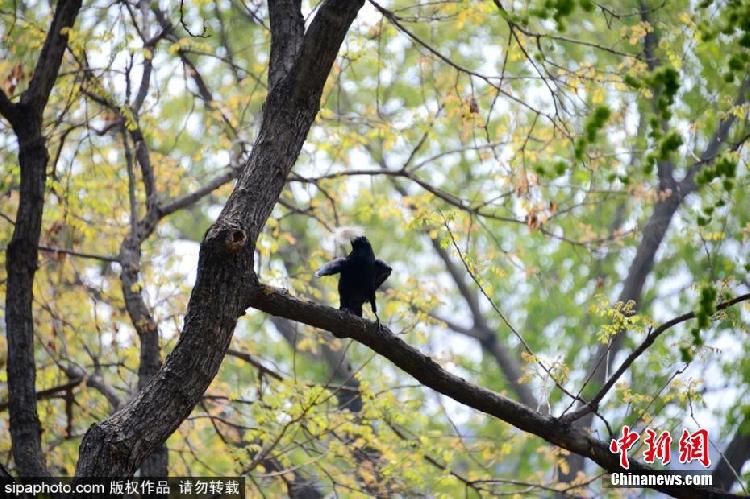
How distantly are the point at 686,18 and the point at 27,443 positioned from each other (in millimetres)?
5521

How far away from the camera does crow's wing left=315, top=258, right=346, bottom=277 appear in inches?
216

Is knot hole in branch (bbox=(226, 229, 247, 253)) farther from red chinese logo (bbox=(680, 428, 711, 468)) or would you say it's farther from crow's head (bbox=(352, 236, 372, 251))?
red chinese logo (bbox=(680, 428, 711, 468))

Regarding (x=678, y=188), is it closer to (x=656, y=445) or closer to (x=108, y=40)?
(x=656, y=445)

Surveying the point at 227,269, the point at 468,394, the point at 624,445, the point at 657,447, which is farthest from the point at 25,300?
the point at 657,447

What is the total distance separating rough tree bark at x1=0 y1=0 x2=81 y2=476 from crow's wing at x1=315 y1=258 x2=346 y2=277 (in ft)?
5.90

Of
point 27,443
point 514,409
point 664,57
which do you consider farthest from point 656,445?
point 27,443

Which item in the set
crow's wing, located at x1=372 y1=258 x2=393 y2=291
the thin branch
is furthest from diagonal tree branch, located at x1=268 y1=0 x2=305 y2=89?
the thin branch

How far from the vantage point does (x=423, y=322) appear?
7.26 metres

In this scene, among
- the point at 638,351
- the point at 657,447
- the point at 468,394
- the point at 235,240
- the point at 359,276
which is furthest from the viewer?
the point at 359,276

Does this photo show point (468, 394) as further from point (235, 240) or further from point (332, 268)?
point (235, 240)

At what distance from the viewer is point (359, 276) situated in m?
5.89

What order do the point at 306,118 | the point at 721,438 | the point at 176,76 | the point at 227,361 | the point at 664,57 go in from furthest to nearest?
the point at 227,361, the point at 721,438, the point at 176,76, the point at 664,57, the point at 306,118

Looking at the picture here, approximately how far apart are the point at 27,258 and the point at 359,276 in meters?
2.18

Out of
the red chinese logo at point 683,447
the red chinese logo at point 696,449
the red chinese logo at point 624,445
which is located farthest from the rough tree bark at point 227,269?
the red chinese logo at point 696,449
